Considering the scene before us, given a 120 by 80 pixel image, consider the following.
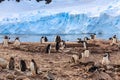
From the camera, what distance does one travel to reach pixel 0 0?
74.9 metres

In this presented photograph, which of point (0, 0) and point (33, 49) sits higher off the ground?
point (0, 0)

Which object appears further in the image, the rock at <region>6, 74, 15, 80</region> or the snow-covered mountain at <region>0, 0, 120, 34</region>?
the snow-covered mountain at <region>0, 0, 120, 34</region>

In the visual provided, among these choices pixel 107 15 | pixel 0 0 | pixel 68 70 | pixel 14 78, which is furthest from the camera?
pixel 0 0

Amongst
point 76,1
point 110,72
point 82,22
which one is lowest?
point 110,72

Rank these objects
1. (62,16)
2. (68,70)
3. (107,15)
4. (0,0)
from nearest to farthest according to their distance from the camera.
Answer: (68,70)
(107,15)
(62,16)
(0,0)

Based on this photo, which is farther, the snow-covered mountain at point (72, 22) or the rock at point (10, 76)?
the snow-covered mountain at point (72, 22)

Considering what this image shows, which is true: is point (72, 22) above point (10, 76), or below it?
above

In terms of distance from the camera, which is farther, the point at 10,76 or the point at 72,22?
the point at 72,22

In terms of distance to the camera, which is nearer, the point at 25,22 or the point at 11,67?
the point at 11,67

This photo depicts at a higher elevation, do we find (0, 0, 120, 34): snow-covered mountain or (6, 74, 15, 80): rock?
(0, 0, 120, 34): snow-covered mountain

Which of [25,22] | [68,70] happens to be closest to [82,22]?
[25,22]

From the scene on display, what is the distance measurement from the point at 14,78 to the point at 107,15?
32.0m

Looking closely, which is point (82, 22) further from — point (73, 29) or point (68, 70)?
point (68, 70)

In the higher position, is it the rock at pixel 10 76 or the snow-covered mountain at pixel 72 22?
the snow-covered mountain at pixel 72 22
